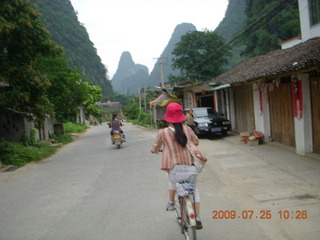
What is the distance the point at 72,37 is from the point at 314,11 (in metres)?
67.3

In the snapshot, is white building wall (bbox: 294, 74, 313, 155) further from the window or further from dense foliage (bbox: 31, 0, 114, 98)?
dense foliage (bbox: 31, 0, 114, 98)

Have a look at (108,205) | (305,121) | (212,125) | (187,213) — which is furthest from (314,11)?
(187,213)

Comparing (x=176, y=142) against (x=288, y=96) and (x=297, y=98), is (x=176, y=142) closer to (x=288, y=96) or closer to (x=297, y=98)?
(x=297, y=98)

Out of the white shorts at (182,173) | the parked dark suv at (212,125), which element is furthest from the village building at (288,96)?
the white shorts at (182,173)

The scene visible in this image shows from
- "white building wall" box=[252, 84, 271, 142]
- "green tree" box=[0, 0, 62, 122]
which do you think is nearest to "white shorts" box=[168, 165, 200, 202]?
"green tree" box=[0, 0, 62, 122]

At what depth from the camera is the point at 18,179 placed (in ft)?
28.6

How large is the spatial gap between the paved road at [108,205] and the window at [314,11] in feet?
23.8

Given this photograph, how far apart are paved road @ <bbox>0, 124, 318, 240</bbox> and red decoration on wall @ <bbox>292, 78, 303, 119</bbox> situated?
282 centimetres

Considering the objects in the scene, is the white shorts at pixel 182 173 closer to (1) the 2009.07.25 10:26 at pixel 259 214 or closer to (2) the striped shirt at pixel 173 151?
(2) the striped shirt at pixel 173 151

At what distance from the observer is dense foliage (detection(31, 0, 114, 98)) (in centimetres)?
6500

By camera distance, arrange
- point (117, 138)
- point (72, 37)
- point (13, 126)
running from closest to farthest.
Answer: point (117, 138)
point (13, 126)
point (72, 37)

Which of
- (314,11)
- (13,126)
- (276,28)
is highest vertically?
(276,28)

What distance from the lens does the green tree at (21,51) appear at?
33.6ft

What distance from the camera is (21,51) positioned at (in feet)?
A: 36.2
